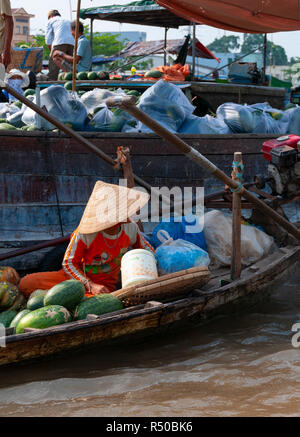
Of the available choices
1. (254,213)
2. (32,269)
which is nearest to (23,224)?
(32,269)

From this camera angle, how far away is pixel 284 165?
595 centimetres

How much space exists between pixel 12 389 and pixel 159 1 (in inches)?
276

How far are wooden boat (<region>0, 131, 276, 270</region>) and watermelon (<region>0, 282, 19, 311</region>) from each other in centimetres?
219

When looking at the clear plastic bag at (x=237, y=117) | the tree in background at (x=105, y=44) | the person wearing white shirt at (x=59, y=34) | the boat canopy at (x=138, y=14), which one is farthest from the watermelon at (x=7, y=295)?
the tree in background at (x=105, y=44)

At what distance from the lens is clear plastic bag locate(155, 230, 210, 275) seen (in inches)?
189

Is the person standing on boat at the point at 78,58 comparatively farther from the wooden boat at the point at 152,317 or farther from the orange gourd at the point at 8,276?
the orange gourd at the point at 8,276

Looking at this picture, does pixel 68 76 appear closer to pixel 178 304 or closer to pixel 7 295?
pixel 7 295

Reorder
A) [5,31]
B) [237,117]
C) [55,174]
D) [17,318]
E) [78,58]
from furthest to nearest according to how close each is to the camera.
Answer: [78,58], [237,117], [55,174], [5,31], [17,318]

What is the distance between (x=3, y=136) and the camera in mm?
6484

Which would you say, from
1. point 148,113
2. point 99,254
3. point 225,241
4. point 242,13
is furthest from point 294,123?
point 99,254

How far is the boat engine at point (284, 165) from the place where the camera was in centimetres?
594

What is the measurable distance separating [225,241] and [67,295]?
6.65 ft

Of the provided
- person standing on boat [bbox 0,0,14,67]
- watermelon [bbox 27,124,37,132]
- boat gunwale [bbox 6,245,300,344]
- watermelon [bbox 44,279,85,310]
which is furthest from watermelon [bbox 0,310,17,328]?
person standing on boat [bbox 0,0,14,67]
